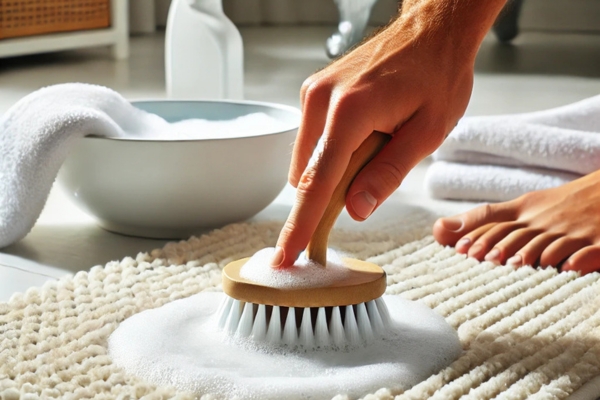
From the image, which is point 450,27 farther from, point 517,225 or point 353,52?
point 517,225

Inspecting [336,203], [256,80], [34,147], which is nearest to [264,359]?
[336,203]

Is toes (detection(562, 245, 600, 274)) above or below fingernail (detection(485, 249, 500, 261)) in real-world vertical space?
above

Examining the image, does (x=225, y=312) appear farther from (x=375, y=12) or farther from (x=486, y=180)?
(x=375, y=12)

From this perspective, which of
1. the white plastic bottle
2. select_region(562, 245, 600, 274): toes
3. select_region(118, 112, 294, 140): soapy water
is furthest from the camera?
the white plastic bottle

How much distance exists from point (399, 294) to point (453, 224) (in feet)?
0.65

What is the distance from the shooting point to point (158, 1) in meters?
3.44

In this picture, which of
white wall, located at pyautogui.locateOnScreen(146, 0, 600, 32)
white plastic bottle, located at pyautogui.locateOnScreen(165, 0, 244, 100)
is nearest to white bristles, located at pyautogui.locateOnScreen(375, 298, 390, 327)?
white plastic bottle, located at pyautogui.locateOnScreen(165, 0, 244, 100)

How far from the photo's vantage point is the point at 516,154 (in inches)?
43.9

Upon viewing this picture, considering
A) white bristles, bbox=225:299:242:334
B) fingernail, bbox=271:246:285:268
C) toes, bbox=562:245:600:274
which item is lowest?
toes, bbox=562:245:600:274

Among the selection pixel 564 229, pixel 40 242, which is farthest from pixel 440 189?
pixel 40 242

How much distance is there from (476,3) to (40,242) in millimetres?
557

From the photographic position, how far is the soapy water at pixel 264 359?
56cm

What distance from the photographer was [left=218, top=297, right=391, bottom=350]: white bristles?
61 cm

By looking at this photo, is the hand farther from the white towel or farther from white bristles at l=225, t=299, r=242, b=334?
the white towel
